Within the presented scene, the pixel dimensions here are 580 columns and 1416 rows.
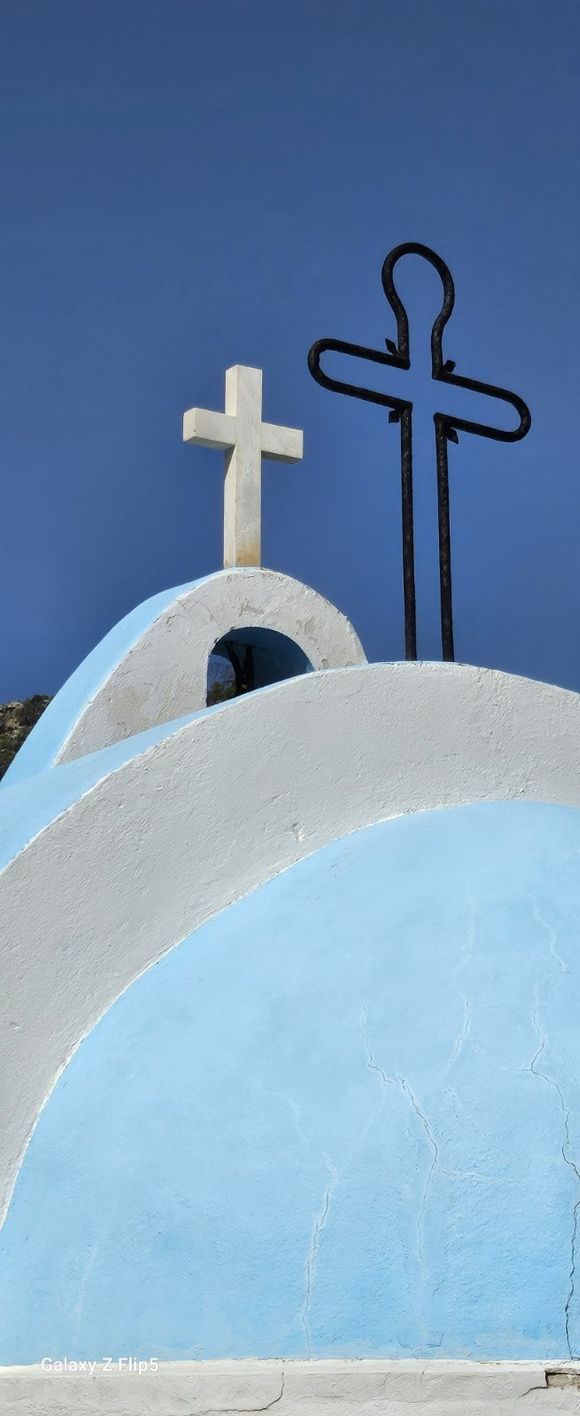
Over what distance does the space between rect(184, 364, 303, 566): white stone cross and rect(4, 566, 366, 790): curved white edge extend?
1.03 ft

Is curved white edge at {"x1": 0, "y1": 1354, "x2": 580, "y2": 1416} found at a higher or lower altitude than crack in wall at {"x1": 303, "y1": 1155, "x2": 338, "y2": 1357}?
lower

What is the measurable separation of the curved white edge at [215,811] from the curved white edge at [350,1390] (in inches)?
27.3

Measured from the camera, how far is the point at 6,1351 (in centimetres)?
324

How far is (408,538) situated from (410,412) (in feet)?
1.69

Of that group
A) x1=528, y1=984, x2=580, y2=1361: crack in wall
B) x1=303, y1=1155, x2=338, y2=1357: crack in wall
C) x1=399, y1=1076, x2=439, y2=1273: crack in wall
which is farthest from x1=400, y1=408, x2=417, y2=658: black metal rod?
x1=303, y1=1155, x2=338, y2=1357: crack in wall

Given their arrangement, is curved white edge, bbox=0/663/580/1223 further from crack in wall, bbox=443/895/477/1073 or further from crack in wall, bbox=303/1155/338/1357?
crack in wall, bbox=303/1155/338/1357

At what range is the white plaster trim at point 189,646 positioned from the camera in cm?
540

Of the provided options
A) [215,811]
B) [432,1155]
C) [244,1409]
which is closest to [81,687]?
[215,811]

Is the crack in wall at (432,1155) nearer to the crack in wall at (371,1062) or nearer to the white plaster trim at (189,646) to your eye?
the crack in wall at (371,1062)

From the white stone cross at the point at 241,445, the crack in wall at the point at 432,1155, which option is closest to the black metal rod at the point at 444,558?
the white stone cross at the point at 241,445

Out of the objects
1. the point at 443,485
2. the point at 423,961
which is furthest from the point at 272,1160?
the point at 443,485

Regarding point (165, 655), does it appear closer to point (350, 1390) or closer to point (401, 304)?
point (401, 304)

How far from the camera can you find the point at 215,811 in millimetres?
4039

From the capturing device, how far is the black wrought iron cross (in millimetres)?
5387
